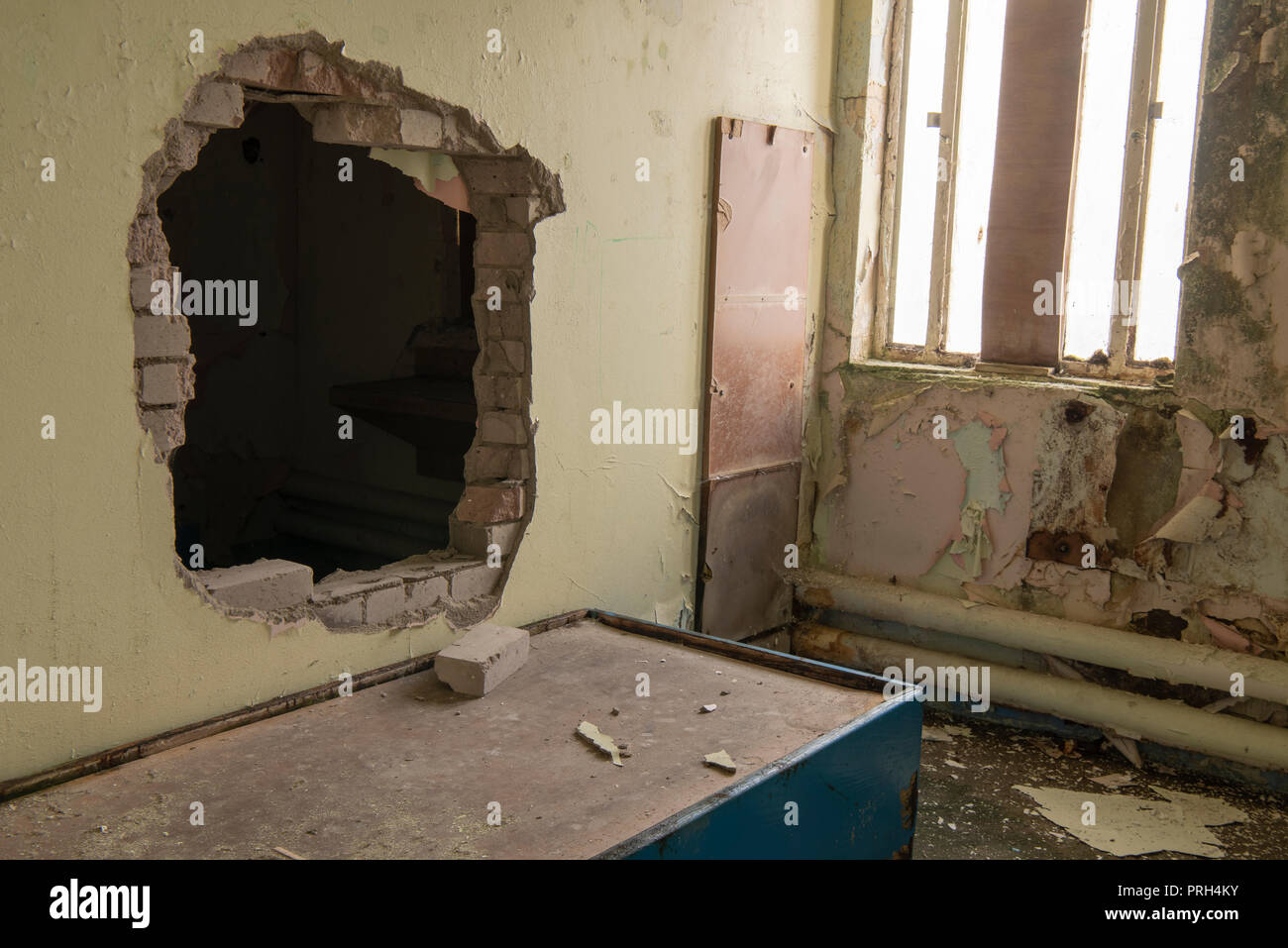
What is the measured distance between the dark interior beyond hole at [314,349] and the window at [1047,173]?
197cm

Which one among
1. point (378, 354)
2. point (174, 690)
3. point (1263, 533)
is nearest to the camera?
point (174, 690)

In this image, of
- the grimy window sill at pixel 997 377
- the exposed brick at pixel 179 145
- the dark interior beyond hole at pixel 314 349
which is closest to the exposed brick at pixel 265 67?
the exposed brick at pixel 179 145

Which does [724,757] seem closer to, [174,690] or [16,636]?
[174,690]

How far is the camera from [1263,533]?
3670 millimetres

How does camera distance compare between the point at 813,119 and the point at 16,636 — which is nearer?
the point at 16,636

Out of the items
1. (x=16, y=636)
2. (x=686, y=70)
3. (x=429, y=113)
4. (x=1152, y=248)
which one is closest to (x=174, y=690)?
(x=16, y=636)

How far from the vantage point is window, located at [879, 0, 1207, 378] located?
12.8 feet

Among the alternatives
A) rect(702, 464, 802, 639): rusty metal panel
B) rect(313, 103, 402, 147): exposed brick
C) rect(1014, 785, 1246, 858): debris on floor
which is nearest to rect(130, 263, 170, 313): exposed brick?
rect(313, 103, 402, 147): exposed brick

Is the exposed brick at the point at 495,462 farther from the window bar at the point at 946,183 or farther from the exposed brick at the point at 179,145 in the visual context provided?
the window bar at the point at 946,183

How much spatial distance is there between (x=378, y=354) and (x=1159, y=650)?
348 centimetres

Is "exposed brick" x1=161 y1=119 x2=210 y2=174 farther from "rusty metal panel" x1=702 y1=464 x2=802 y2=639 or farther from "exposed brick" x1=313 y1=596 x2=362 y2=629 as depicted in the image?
"rusty metal panel" x1=702 y1=464 x2=802 y2=639

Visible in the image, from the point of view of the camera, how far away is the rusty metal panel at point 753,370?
12.9 feet

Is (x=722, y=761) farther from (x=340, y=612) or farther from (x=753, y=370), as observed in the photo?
(x=753, y=370)

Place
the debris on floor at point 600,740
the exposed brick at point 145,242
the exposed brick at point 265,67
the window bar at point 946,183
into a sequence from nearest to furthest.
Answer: the exposed brick at point 145,242, the exposed brick at point 265,67, the debris on floor at point 600,740, the window bar at point 946,183
